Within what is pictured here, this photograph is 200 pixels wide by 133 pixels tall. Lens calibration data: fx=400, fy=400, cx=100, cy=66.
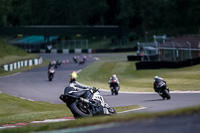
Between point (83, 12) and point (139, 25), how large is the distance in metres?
20.6

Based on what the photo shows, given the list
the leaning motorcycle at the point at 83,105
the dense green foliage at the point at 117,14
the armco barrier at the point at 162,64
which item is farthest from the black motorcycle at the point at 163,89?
the dense green foliage at the point at 117,14

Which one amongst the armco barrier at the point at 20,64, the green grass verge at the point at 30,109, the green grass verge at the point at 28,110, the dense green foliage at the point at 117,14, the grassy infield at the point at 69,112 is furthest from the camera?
the dense green foliage at the point at 117,14

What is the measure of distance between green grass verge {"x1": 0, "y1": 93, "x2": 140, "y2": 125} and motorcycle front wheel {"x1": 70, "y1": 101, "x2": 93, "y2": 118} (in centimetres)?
310

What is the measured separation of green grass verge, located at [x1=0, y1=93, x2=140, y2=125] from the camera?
14484 millimetres

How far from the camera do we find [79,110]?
11.3m

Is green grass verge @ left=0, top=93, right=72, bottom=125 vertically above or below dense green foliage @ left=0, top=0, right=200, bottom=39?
below

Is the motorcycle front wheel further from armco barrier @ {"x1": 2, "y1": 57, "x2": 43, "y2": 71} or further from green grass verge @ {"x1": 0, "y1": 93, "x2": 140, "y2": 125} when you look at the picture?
armco barrier @ {"x1": 2, "y1": 57, "x2": 43, "y2": 71}

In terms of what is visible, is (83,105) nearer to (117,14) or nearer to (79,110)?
(79,110)

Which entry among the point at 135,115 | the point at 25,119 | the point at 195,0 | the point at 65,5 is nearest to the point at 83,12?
the point at 65,5

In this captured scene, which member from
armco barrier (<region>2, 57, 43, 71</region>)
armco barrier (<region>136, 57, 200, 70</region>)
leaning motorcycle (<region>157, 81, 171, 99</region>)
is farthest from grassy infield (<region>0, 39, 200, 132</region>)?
leaning motorcycle (<region>157, 81, 171, 99</region>)

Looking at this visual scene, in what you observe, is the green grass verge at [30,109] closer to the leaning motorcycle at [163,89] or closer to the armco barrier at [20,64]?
the leaning motorcycle at [163,89]

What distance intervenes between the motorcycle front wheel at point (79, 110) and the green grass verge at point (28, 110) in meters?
3.10

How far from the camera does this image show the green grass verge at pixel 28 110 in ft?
47.5

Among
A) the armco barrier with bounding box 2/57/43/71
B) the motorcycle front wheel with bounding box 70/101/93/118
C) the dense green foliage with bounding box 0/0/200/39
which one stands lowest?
the armco barrier with bounding box 2/57/43/71
